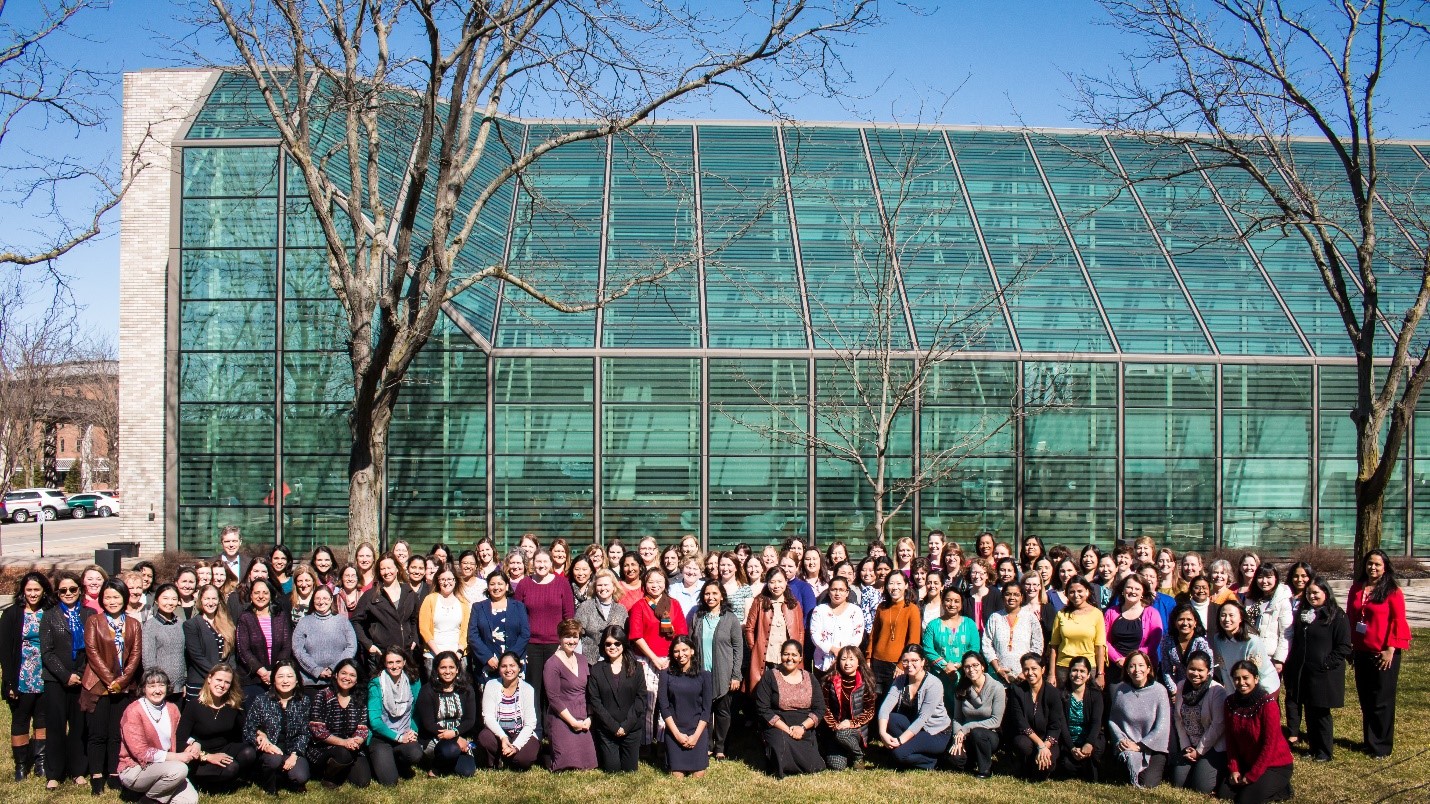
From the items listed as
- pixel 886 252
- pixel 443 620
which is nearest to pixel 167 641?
pixel 443 620

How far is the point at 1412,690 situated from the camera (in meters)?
11.7

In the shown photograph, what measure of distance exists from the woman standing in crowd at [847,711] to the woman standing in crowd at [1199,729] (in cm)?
238

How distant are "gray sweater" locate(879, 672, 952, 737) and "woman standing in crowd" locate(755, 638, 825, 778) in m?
0.57

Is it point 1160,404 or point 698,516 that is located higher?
point 1160,404

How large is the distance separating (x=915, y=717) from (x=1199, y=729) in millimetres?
2157

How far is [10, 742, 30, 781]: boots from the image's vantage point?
892 centimetres

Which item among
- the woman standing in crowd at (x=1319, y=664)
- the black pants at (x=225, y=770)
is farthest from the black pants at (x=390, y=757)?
the woman standing in crowd at (x=1319, y=664)

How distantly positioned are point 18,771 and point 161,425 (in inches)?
577

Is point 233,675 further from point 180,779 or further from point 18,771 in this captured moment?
point 18,771

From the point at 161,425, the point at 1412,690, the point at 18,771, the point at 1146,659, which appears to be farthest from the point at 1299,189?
the point at 161,425

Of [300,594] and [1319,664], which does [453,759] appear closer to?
[300,594]

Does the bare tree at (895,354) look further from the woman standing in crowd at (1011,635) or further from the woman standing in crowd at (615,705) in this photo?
the woman standing in crowd at (615,705)

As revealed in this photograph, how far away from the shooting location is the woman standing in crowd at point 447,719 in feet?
29.9

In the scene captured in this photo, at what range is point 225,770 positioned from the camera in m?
8.58
